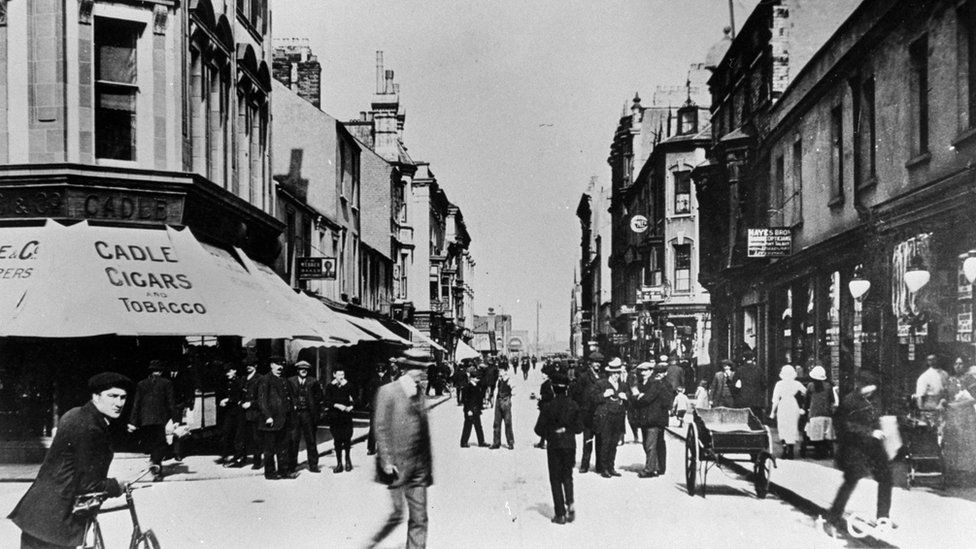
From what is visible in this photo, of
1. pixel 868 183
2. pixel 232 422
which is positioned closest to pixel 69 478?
pixel 232 422

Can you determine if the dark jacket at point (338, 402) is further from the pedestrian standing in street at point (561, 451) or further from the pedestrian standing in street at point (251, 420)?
the pedestrian standing in street at point (561, 451)

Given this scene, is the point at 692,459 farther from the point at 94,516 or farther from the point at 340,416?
the point at 94,516

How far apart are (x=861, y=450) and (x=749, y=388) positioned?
10.8 m

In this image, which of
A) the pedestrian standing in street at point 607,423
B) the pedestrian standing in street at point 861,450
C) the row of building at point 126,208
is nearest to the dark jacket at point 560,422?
the pedestrian standing in street at point 861,450

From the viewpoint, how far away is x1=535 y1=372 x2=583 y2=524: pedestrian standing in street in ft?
34.7

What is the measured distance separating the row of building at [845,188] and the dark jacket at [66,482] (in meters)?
10.8

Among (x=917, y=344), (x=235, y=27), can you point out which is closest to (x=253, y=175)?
(x=235, y=27)

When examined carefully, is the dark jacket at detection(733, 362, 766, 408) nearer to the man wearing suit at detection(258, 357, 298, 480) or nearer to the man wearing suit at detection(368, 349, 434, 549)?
the man wearing suit at detection(258, 357, 298, 480)

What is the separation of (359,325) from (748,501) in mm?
15808

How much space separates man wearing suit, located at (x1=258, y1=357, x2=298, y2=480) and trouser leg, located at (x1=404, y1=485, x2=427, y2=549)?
6.59m

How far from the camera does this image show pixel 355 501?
12.3 meters

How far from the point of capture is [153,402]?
14078 millimetres

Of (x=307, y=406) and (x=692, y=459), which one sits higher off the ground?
(x=307, y=406)

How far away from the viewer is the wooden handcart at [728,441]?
475 inches
